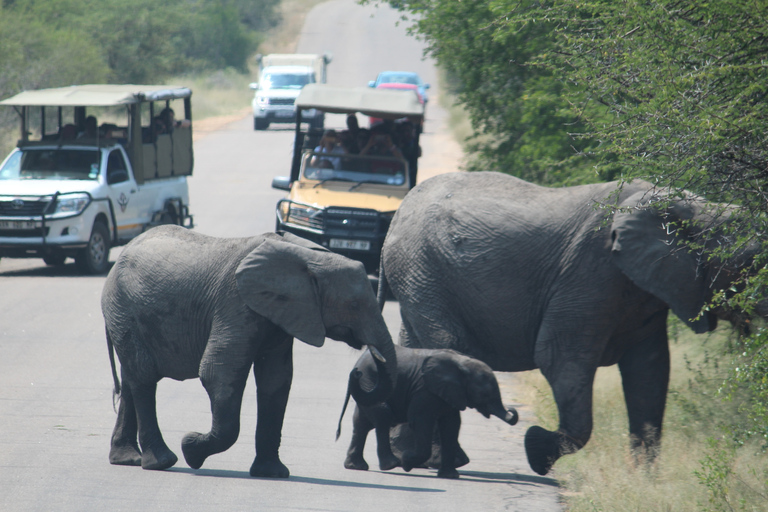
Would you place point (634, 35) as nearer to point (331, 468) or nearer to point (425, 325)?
point (425, 325)

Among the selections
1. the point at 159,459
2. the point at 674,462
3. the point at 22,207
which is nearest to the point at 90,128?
the point at 22,207

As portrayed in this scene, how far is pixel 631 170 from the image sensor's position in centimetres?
749

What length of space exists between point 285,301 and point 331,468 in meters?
1.55

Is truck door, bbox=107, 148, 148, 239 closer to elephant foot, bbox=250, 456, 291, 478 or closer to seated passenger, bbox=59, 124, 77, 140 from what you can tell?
seated passenger, bbox=59, 124, 77, 140

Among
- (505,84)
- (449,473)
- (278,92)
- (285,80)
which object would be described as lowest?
(278,92)

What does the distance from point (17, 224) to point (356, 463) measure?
9.65 metres

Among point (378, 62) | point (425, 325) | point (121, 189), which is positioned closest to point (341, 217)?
point (121, 189)

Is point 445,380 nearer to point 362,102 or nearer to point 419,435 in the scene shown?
point 419,435

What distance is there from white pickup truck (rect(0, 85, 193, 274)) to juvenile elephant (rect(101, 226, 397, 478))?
28.6ft

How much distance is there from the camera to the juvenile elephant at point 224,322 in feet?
22.7

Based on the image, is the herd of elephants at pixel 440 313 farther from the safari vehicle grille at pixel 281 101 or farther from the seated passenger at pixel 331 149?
the safari vehicle grille at pixel 281 101

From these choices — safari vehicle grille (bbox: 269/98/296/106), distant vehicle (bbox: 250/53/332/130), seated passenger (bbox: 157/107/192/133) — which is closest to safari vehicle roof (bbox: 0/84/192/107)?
seated passenger (bbox: 157/107/192/133)

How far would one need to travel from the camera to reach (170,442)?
27.0ft

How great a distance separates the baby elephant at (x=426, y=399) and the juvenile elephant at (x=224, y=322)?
23 cm
